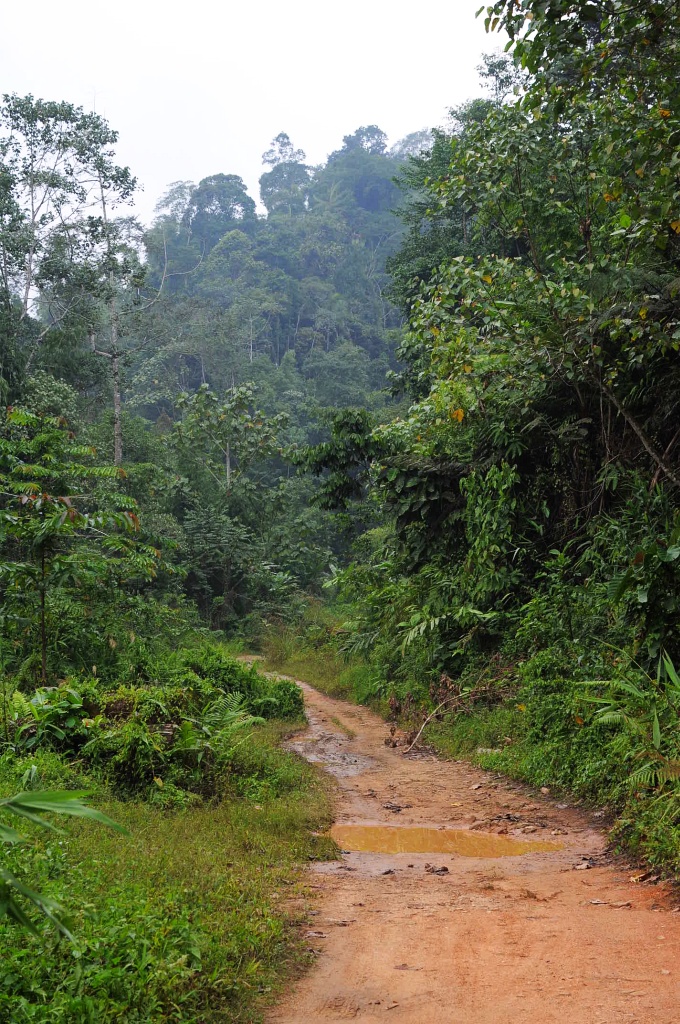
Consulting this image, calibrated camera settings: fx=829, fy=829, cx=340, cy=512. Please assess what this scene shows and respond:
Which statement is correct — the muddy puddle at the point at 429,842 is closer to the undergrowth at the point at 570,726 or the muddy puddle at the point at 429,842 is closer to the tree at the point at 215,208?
the undergrowth at the point at 570,726

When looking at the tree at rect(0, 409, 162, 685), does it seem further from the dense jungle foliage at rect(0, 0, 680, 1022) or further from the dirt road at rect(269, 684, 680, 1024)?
the dirt road at rect(269, 684, 680, 1024)

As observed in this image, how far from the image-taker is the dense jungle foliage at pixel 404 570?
4.23 meters

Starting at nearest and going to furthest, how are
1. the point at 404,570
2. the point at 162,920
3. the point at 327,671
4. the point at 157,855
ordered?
the point at 162,920 → the point at 157,855 → the point at 404,570 → the point at 327,671

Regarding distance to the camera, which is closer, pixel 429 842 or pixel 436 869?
pixel 436 869

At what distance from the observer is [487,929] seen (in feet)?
14.0

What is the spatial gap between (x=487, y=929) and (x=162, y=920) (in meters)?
1.70

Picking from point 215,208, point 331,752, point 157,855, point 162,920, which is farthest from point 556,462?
point 215,208

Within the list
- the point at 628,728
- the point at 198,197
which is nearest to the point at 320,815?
the point at 628,728

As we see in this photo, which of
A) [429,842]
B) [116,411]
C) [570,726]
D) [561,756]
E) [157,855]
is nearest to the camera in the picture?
[157,855]

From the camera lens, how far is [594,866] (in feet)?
17.5

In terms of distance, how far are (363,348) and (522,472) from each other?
126 feet

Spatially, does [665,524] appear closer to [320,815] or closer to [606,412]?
[606,412]

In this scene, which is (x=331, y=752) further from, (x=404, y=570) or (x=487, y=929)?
(x=487, y=929)

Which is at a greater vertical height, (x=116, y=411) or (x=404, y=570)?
(x=116, y=411)
